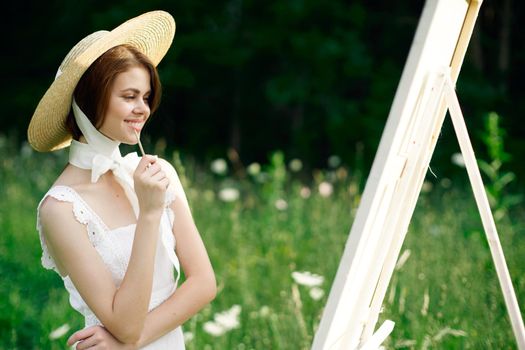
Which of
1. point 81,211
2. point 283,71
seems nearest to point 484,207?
point 81,211

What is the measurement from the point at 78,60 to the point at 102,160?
0.23 m

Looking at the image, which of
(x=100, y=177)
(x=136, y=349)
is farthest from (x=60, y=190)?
(x=136, y=349)

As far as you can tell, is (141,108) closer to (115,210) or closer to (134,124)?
(134,124)

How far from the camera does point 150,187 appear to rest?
160 centimetres

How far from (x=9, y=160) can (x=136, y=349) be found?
469 cm

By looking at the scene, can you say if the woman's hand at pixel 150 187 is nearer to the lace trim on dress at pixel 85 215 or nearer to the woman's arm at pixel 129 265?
the woman's arm at pixel 129 265

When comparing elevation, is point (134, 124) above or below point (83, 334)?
above

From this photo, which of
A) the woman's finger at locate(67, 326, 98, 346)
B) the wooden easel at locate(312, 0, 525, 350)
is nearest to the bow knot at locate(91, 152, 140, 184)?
the woman's finger at locate(67, 326, 98, 346)

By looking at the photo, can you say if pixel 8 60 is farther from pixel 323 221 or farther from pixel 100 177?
pixel 100 177

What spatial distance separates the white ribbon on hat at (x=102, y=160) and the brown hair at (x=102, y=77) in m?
0.03

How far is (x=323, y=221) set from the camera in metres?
4.37

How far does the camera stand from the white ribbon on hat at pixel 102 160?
1755 millimetres

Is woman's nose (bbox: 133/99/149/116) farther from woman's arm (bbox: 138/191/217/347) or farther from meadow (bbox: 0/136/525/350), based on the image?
meadow (bbox: 0/136/525/350)

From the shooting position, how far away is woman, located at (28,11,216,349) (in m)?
1.62
